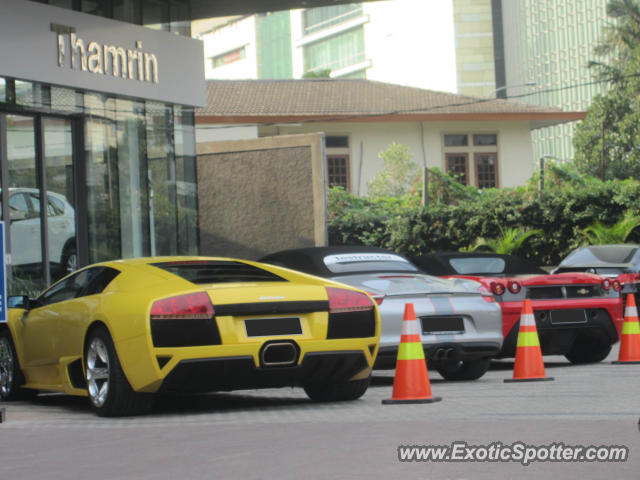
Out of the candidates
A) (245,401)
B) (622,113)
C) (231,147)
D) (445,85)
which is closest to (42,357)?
(245,401)

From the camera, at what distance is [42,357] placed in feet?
29.2

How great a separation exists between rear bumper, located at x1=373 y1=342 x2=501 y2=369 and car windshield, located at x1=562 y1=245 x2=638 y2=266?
5550mm

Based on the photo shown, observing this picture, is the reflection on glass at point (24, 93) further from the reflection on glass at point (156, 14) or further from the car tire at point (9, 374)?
the car tire at point (9, 374)

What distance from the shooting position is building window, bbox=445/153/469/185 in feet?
169

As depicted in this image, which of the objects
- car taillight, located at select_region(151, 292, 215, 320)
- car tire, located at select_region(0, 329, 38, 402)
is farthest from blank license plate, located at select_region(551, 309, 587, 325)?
car tire, located at select_region(0, 329, 38, 402)

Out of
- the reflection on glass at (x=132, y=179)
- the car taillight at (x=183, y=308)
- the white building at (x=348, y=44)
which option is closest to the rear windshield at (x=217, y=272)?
the car taillight at (x=183, y=308)

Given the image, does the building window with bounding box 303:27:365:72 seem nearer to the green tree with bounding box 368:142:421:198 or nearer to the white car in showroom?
the green tree with bounding box 368:142:421:198

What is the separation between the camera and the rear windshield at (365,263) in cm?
1062

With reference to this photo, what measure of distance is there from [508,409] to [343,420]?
3.68 ft

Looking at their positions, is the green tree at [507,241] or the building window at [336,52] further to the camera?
the building window at [336,52]

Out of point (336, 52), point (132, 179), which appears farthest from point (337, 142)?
point (336, 52)

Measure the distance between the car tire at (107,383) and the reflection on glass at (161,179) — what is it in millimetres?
10632

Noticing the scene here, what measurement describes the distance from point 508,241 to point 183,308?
2056 cm

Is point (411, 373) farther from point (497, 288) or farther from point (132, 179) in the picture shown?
point (132, 179)
